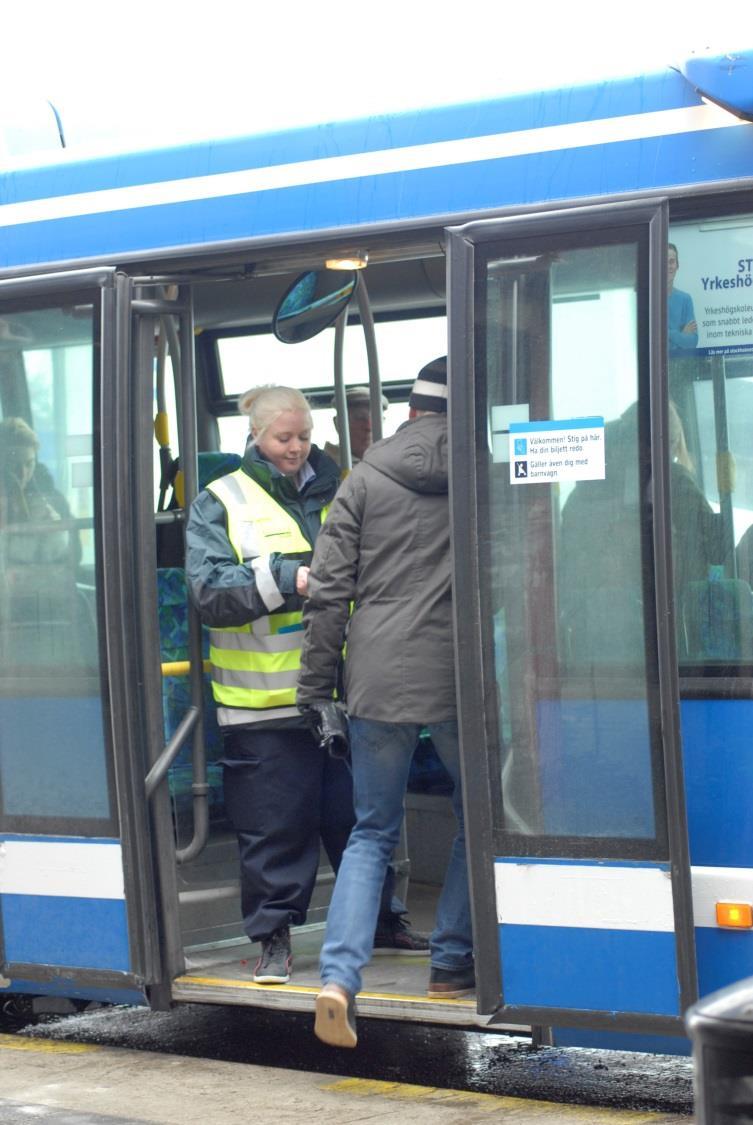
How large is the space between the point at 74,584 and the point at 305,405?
94cm

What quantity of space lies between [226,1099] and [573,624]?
1705mm

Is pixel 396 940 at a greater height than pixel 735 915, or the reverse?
pixel 735 915

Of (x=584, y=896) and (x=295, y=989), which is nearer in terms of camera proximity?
(x=584, y=896)

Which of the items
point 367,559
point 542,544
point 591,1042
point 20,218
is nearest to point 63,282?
point 20,218

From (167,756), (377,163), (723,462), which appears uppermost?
(377,163)

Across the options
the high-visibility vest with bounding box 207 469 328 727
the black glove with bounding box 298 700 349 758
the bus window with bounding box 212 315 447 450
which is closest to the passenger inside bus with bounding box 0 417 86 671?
the high-visibility vest with bounding box 207 469 328 727

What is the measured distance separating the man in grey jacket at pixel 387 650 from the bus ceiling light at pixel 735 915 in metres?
0.89

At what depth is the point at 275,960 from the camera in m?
5.64

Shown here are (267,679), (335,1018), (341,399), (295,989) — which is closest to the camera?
(335,1018)

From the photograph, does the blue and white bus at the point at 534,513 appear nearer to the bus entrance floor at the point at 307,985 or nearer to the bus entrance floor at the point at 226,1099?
the bus entrance floor at the point at 307,985

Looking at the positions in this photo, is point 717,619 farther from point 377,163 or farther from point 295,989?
point 295,989

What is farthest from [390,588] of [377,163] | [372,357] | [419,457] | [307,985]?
[372,357]

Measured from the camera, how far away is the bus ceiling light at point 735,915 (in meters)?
4.54

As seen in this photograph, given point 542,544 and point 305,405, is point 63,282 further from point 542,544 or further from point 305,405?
point 542,544
